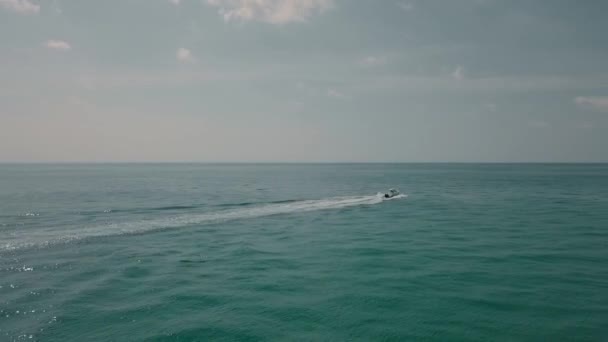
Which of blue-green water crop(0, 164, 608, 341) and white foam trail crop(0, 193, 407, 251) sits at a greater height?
white foam trail crop(0, 193, 407, 251)

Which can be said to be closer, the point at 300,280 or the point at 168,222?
the point at 300,280

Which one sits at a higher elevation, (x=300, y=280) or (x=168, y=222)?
(x=168, y=222)

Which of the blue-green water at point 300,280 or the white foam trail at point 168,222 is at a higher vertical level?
the white foam trail at point 168,222

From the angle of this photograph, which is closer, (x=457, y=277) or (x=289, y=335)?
(x=289, y=335)

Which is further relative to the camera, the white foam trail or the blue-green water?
the white foam trail

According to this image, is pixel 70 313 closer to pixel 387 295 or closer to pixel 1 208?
pixel 387 295

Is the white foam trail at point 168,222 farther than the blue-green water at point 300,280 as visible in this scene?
Yes

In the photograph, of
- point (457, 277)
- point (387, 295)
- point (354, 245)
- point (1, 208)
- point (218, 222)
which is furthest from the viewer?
point (1, 208)

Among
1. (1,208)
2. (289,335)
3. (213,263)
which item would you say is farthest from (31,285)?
(1,208)
